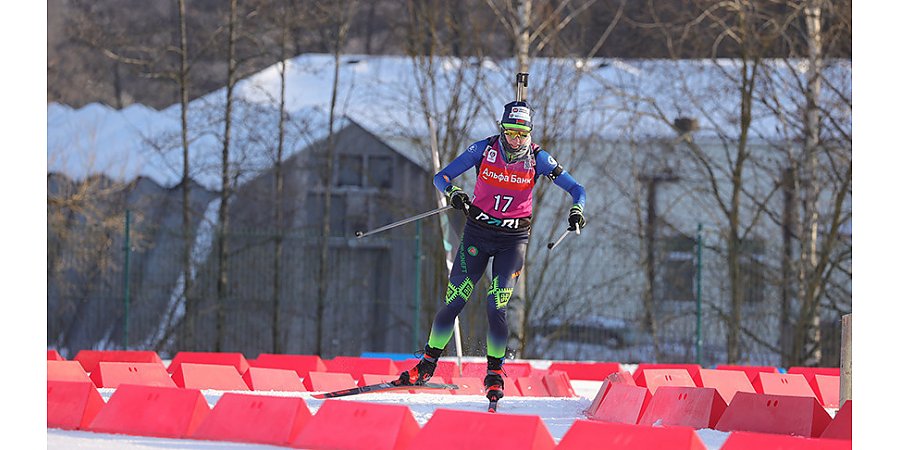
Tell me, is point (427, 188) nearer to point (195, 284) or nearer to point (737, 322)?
→ point (195, 284)

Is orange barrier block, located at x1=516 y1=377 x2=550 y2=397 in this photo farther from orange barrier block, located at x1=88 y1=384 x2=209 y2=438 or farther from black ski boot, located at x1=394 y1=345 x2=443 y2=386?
orange barrier block, located at x1=88 y1=384 x2=209 y2=438

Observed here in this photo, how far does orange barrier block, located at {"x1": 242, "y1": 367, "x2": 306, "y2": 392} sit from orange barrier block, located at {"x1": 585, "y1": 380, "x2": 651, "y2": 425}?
2368 millimetres

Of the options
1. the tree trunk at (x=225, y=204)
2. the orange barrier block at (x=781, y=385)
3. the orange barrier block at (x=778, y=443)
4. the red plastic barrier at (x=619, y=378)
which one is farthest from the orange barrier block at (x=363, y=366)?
the tree trunk at (x=225, y=204)

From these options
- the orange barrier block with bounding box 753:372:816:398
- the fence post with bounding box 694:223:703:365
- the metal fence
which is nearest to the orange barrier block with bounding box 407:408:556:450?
the orange barrier block with bounding box 753:372:816:398

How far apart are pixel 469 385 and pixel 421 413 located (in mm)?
2433

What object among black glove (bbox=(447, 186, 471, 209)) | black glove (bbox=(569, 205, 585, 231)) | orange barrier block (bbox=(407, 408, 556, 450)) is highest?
black glove (bbox=(447, 186, 471, 209))

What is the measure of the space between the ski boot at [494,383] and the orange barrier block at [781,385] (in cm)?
294

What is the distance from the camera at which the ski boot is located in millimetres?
8250

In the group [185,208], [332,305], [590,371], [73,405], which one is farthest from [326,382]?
[185,208]

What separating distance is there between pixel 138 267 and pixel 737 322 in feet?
30.1

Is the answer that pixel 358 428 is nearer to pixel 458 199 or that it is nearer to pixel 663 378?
pixel 458 199

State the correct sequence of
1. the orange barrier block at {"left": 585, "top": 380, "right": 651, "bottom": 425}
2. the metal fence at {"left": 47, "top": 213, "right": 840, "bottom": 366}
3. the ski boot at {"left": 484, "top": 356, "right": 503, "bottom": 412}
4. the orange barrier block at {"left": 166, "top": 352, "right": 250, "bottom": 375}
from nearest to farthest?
1. the orange barrier block at {"left": 585, "top": 380, "right": 651, "bottom": 425}
2. the ski boot at {"left": 484, "top": 356, "right": 503, "bottom": 412}
3. the orange barrier block at {"left": 166, "top": 352, "right": 250, "bottom": 375}
4. the metal fence at {"left": 47, "top": 213, "right": 840, "bottom": 366}

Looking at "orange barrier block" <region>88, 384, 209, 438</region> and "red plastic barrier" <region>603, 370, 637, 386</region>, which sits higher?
"orange barrier block" <region>88, 384, 209, 438</region>

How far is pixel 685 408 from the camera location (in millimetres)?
7703
